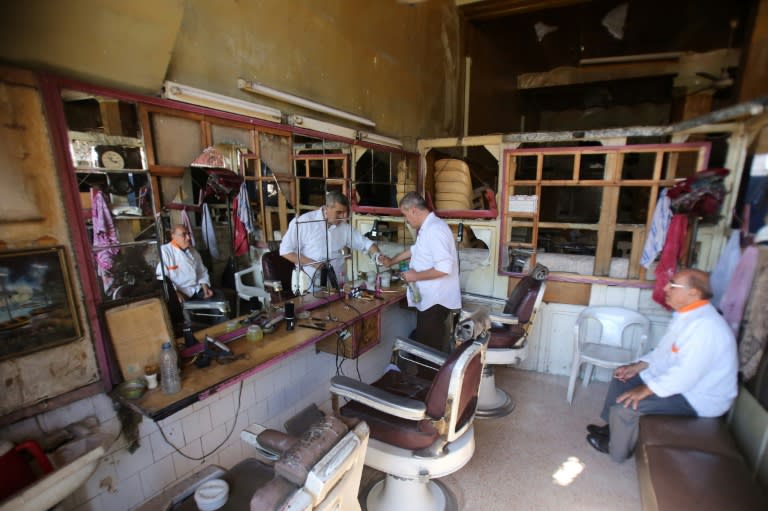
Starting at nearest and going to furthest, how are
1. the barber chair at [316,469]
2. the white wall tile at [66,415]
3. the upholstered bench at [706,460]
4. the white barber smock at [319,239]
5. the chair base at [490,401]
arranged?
the barber chair at [316,469] → the white wall tile at [66,415] → the upholstered bench at [706,460] → the white barber smock at [319,239] → the chair base at [490,401]

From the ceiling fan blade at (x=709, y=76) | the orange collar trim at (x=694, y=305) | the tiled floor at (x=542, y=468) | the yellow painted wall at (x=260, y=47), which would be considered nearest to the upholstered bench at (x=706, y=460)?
the tiled floor at (x=542, y=468)

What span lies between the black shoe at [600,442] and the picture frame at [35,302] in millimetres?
3027

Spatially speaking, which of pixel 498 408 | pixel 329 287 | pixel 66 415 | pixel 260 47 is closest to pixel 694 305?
pixel 498 408

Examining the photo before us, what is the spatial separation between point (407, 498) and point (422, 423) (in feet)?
1.95

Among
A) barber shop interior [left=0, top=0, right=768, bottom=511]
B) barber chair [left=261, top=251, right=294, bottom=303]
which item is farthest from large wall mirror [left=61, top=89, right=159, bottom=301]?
barber chair [left=261, top=251, right=294, bottom=303]

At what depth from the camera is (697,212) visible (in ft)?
8.96

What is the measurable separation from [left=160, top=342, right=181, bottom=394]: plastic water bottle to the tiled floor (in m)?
1.37

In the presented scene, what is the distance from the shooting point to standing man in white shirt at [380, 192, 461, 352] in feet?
8.52

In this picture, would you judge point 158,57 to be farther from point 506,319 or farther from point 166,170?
point 506,319

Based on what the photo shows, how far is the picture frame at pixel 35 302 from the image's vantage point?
3.91 ft

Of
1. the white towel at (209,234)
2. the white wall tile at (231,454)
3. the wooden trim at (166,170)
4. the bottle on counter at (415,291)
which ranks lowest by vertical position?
the white wall tile at (231,454)

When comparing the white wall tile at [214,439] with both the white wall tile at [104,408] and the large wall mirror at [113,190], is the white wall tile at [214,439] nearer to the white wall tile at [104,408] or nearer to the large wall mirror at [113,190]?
the white wall tile at [104,408]

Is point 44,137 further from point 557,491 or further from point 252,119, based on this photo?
point 557,491

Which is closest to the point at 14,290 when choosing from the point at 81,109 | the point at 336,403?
the point at 81,109
